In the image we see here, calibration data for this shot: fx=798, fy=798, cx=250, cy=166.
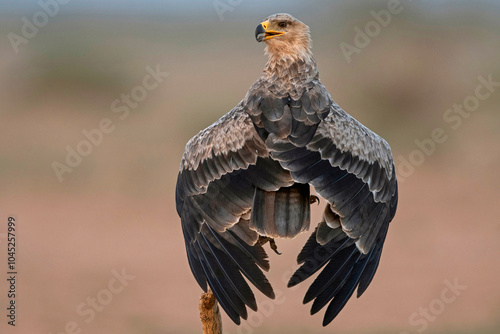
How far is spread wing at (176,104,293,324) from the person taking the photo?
758 cm

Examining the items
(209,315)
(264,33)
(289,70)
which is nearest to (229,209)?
(209,315)

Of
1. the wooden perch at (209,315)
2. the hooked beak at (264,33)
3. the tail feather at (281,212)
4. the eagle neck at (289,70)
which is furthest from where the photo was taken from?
the eagle neck at (289,70)

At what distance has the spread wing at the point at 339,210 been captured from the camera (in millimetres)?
7609

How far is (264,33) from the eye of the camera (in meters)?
8.37

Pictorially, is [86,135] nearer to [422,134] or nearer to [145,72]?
[145,72]

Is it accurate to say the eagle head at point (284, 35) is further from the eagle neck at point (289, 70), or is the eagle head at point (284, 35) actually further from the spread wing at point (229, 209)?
the spread wing at point (229, 209)

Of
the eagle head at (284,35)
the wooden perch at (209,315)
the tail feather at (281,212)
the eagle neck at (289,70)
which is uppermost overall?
the eagle head at (284,35)

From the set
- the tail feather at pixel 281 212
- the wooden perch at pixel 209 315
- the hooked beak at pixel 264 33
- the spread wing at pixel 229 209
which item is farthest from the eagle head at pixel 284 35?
the wooden perch at pixel 209 315

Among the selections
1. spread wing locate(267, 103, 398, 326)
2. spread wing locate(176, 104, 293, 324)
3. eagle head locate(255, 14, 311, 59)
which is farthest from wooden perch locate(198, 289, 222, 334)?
eagle head locate(255, 14, 311, 59)

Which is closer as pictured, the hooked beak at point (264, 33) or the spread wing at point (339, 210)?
the spread wing at point (339, 210)

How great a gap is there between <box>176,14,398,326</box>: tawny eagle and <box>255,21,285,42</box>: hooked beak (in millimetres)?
12

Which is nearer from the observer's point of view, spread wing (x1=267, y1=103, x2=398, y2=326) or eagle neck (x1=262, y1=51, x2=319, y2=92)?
spread wing (x1=267, y1=103, x2=398, y2=326)

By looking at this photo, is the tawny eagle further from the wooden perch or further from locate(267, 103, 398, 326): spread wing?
the wooden perch

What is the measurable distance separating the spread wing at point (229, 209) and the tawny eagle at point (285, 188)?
1cm
